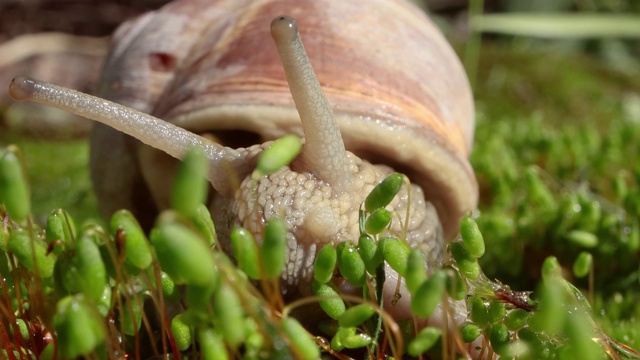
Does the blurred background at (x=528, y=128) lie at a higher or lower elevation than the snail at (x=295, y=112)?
lower

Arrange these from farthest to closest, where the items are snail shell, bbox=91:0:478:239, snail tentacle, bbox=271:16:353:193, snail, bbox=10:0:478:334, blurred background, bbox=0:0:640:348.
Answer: blurred background, bbox=0:0:640:348
snail shell, bbox=91:0:478:239
snail, bbox=10:0:478:334
snail tentacle, bbox=271:16:353:193

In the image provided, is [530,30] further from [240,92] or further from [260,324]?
[260,324]

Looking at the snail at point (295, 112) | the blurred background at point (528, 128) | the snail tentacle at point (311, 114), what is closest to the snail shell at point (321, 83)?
the snail at point (295, 112)

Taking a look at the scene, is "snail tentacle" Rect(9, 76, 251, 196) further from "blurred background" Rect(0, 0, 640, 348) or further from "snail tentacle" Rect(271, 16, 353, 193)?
"blurred background" Rect(0, 0, 640, 348)

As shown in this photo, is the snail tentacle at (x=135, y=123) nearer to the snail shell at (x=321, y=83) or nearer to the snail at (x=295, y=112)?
the snail at (x=295, y=112)

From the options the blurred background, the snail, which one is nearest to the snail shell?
the snail

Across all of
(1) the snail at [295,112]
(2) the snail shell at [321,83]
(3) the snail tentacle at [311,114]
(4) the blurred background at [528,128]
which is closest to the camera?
(3) the snail tentacle at [311,114]

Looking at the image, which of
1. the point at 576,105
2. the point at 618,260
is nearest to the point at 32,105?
the point at 576,105
